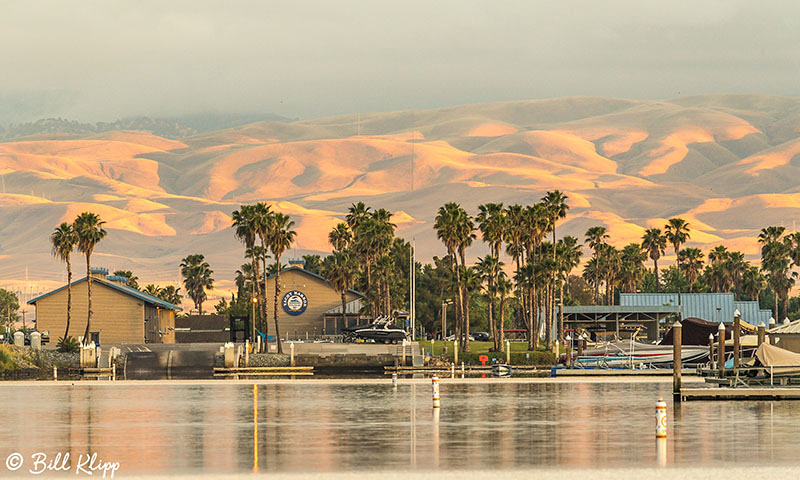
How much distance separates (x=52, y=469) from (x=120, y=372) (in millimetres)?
91464

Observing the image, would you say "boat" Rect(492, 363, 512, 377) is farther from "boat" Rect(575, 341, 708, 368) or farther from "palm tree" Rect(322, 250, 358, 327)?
"palm tree" Rect(322, 250, 358, 327)

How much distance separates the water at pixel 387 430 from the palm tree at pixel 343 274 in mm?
101285

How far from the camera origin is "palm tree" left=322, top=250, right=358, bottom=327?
166 metres

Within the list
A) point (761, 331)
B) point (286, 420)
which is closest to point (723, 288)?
point (761, 331)

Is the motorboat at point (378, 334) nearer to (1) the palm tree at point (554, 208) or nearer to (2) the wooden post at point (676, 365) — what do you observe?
(1) the palm tree at point (554, 208)

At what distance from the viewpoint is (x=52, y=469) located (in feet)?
92.9

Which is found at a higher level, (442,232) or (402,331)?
(442,232)

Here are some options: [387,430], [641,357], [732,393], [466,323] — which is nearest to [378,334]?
[466,323]

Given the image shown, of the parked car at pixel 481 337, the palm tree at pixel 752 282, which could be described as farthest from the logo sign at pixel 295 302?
the palm tree at pixel 752 282

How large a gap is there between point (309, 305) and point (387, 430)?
13352cm

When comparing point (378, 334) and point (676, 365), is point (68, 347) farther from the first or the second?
point (676, 365)

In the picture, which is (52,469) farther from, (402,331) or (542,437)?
(402,331)

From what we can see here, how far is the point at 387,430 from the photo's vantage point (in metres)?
37.9

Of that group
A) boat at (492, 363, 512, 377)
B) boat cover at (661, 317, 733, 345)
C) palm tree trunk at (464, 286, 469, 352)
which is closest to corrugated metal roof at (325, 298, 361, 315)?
palm tree trunk at (464, 286, 469, 352)
